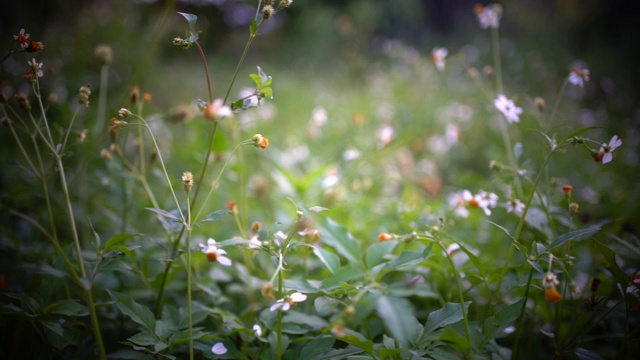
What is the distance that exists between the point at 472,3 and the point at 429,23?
119cm

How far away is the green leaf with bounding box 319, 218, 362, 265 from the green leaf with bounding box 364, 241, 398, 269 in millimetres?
47

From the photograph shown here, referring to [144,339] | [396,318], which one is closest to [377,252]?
[396,318]

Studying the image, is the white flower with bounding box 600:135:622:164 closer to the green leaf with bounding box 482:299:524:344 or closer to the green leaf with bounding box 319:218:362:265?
the green leaf with bounding box 482:299:524:344

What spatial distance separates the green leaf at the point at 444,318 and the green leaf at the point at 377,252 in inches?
6.5

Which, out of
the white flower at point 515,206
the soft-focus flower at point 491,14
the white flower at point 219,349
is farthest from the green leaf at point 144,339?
the soft-focus flower at point 491,14

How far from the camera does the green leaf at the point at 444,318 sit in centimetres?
80

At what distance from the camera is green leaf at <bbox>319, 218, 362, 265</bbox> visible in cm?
97

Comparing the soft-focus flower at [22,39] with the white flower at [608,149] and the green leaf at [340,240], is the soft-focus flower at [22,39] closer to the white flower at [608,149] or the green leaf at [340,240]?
the green leaf at [340,240]

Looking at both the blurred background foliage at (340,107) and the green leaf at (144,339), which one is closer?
the green leaf at (144,339)

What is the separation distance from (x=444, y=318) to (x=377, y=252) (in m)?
0.20

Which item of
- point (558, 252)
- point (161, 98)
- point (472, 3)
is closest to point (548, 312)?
point (558, 252)

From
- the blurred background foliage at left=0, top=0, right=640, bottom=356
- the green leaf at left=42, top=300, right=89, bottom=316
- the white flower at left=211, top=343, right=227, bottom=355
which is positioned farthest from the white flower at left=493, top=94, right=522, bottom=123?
the green leaf at left=42, top=300, right=89, bottom=316

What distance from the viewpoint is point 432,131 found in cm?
297

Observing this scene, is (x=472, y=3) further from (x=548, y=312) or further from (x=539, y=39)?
(x=548, y=312)
